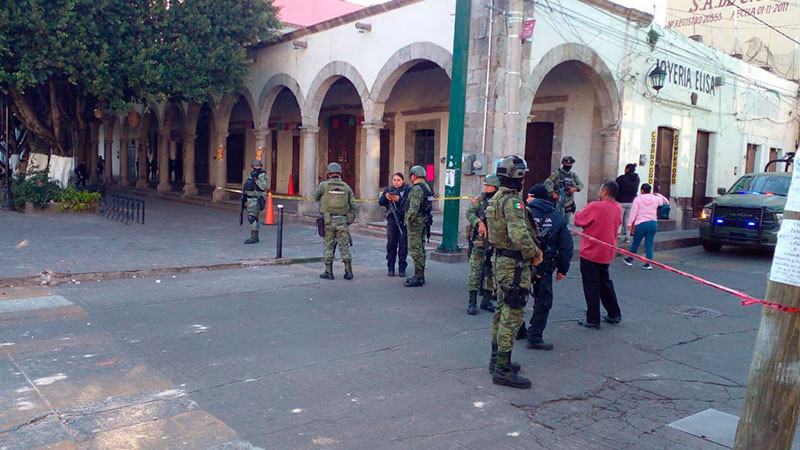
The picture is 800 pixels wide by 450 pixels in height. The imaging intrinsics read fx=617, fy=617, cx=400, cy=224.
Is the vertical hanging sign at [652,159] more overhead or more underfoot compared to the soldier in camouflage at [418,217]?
more overhead

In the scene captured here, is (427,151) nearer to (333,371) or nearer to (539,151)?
(539,151)

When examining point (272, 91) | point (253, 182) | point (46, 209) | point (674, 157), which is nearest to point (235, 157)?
point (272, 91)

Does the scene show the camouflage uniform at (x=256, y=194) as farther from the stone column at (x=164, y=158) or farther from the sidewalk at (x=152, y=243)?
the stone column at (x=164, y=158)

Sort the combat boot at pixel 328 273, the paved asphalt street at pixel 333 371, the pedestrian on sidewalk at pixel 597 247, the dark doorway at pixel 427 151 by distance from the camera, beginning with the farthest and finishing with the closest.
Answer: the dark doorway at pixel 427 151, the combat boot at pixel 328 273, the pedestrian on sidewalk at pixel 597 247, the paved asphalt street at pixel 333 371

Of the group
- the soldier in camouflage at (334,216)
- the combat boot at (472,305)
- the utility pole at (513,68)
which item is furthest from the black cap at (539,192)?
the utility pole at (513,68)

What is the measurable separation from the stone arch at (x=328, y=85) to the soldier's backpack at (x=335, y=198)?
6.27 m

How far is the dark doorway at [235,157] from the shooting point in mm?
27016

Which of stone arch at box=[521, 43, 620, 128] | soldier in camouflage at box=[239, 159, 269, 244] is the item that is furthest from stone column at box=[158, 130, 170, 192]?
stone arch at box=[521, 43, 620, 128]

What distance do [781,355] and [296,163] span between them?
22597 mm

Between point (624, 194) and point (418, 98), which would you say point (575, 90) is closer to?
point (624, 194)

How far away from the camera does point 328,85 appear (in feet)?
55.1

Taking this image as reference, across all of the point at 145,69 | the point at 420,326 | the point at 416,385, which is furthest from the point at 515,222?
the point at 145,69

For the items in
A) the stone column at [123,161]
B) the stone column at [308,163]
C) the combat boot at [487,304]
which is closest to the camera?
the combat boot at [487,304]

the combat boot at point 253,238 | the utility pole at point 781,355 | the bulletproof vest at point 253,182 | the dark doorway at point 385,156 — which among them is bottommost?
the combat boot at point 253,238
